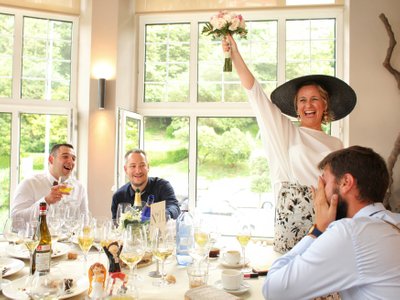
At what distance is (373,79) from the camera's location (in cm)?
377

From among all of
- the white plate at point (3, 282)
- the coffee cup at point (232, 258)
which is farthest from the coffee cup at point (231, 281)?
the white plate at point (3, 282)

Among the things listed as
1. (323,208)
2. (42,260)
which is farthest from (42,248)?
(323,208)

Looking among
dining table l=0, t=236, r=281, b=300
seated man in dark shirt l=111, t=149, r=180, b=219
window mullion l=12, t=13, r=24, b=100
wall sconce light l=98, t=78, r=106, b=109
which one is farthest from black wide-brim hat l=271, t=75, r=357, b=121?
window mullion l=12, t=13, r=24, b=100

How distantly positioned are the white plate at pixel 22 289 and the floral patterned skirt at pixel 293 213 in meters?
0.98

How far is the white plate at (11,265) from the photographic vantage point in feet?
5.35

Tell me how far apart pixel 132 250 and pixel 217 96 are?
3092 mm

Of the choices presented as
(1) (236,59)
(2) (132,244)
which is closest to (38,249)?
(2) (132,244)

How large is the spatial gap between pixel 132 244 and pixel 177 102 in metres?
3.02

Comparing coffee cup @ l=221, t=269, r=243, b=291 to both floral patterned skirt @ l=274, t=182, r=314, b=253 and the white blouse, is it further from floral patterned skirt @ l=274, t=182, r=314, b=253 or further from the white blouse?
the white blouse

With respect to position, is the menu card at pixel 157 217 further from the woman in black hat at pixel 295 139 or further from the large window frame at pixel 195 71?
the large window frame at pixel 195 71

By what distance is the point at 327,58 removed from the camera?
4203 millimetres

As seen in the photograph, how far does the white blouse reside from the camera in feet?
6.73

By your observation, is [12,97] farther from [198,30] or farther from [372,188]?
[372,188]

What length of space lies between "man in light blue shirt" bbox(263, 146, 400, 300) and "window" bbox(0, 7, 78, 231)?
3.36 metres
